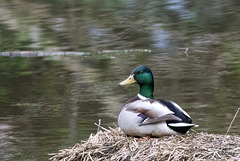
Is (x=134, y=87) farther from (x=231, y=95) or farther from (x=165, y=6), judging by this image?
(x=165, y=6)

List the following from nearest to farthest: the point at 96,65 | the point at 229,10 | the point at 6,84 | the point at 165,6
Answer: the point at 6,84 < the point at 96,65 < the point at 229,10 < the point at 165,6

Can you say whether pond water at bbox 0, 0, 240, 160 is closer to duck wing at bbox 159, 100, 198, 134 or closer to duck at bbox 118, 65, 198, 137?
duck at bbox 118, 65, 198, 137

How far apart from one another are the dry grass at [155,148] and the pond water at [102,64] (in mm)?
757

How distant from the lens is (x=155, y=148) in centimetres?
545

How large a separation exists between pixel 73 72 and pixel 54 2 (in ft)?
28.4

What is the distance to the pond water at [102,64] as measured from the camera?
7832 mm

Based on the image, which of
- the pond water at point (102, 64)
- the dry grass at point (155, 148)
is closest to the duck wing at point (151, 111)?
the dry grass at point (155, 148)

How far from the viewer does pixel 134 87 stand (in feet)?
33.1

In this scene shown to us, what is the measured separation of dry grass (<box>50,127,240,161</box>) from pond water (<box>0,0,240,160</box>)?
757mm

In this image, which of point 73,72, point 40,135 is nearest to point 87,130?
point 40,135

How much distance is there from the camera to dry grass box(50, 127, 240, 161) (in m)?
5.26

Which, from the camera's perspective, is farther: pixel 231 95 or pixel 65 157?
pixel 231 95

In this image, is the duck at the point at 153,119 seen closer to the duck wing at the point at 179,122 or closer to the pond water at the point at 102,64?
the duck wing at the point at 179,122

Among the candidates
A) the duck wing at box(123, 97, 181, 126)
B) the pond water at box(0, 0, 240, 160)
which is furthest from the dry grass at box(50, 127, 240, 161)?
the pond water at box(0, 0, 240, 160)
